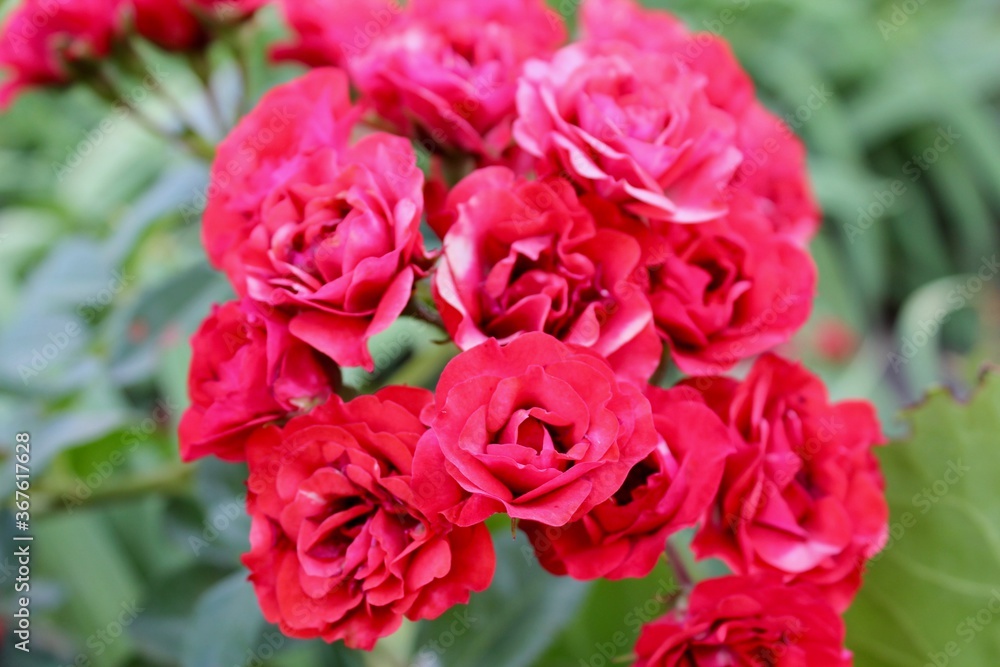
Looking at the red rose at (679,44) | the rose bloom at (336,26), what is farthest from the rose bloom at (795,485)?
the rose bloom at (336,26)

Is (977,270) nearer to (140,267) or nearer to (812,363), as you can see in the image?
(812,363)

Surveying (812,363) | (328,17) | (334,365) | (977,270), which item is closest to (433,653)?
(334,365)

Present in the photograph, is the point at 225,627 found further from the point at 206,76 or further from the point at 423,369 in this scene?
the point at 206,76

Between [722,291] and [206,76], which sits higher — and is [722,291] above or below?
below

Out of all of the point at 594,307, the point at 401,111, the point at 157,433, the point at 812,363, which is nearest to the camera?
the point at 594,307

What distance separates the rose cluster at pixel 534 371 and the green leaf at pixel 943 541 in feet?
0.43

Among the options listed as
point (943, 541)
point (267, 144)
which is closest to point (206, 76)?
point (267, 144)

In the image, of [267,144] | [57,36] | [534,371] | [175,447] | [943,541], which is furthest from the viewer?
[175,447]

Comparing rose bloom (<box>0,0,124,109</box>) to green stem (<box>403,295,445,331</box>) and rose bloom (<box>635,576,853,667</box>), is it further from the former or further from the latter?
rose bloom (<box>635,576,853,667</box>)

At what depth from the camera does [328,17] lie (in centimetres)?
60

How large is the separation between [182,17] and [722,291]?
0.45 metres

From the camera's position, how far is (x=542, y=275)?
0.38 meters

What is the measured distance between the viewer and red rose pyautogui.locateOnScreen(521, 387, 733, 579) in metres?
0.36

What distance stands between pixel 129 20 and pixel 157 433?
36cm
